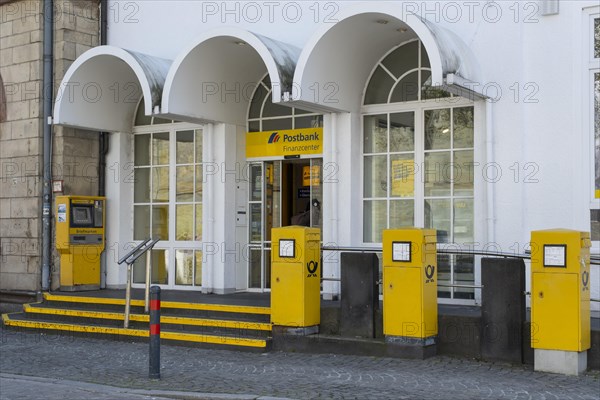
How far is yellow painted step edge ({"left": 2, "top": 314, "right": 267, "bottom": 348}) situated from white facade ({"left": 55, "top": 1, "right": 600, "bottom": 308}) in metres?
2.11

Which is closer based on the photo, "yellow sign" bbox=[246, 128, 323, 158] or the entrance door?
"yellow sign" bbox=[246, 128, 323, 158]

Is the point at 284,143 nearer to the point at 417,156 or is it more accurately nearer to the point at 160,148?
the point at 417,156

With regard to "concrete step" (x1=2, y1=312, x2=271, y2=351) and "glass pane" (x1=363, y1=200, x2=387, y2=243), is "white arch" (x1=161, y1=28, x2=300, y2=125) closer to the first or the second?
"glass pane" (x1=363, y1=200, x2=387, y2=243)

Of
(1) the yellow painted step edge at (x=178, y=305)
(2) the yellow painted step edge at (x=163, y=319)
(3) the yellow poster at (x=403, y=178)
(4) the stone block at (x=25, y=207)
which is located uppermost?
(3) the yellow poster at (x=403, y=178)

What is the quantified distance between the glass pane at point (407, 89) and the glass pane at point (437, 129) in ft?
1.17

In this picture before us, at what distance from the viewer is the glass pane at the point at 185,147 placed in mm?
14414

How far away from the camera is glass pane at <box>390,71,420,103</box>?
1225 centimetres

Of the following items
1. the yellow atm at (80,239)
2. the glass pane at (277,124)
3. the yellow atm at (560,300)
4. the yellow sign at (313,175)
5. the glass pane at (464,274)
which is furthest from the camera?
the yellow atm at (80,239)

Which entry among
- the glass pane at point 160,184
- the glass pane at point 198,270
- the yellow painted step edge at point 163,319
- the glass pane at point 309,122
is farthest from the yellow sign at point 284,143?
the yellow painted step edge at point 163,319

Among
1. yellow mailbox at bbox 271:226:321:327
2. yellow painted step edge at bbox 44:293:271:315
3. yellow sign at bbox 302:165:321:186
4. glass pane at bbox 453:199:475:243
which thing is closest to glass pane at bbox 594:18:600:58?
glass pane at bbox 453:199:475:243

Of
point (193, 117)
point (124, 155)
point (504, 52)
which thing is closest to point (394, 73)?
point (504, 52)

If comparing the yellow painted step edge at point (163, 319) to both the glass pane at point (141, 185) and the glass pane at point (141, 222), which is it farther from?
the glass pane at point (141, 185)

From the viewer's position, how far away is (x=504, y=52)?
11156 millimetres

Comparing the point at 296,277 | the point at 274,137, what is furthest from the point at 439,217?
the point at 274,137
